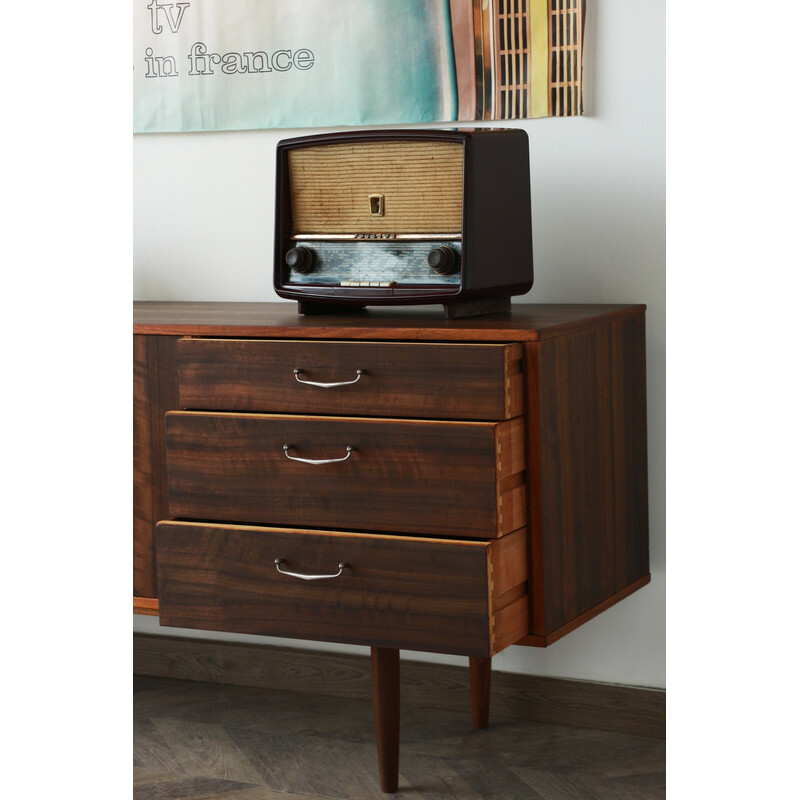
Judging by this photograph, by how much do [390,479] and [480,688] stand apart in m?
0.67

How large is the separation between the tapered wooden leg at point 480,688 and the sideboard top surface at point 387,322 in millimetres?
650

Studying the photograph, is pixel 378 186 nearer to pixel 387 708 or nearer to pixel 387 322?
pixel 387 322

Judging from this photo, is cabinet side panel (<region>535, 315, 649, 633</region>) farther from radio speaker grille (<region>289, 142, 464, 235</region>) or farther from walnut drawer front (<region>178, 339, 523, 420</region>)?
radio speaker grille (<region>289, 142, 464, 235</region>)

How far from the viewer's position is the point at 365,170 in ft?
5.47

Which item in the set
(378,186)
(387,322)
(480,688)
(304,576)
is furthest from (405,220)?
(480,688)

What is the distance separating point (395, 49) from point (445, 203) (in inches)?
21.8

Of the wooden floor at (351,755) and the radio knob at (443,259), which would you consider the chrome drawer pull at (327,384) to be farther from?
the wooden floor at (351,755)

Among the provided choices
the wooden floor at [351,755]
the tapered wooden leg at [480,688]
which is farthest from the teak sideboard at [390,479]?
the tapered wooden leg at [480,688]

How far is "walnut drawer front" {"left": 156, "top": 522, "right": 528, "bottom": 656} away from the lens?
4.67 ft

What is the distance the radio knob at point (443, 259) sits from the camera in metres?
1.58

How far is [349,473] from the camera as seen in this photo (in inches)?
59.1
